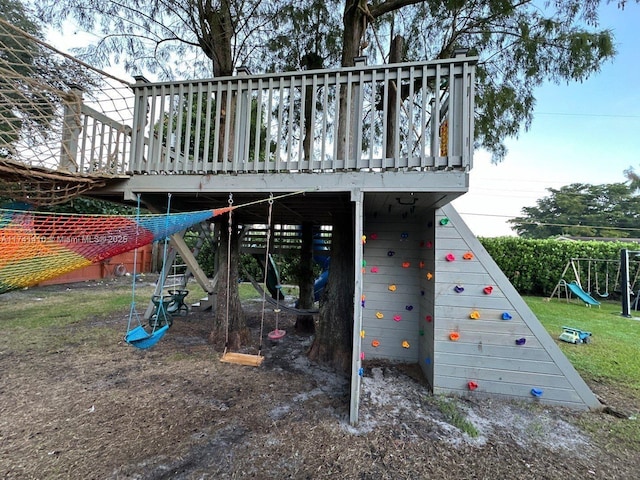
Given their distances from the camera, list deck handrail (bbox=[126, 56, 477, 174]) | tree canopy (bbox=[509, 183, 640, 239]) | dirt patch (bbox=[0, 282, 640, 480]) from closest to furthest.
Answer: dirt patch (bbox=[0, 282, 640, 480]) < deck handrail (bbox=[126, 56, 477, 174]) < tree canopy (bbox=[509, 183, 640, 239])

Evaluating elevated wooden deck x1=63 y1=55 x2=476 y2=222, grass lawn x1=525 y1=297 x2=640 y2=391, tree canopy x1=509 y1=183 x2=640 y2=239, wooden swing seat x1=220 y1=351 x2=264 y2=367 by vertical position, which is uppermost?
tree canopy x1=509 y1=183 x2=640 y2=239

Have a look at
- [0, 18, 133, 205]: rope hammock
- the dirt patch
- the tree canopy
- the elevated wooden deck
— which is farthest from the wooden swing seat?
the tree canopy

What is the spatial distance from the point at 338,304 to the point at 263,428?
5.66 ft

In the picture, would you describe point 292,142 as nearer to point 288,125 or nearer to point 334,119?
point 288,125

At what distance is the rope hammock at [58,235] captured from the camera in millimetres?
2455

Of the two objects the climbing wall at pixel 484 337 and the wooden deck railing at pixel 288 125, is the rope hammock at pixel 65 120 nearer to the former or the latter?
the wooden deck railing at pixel 288 125

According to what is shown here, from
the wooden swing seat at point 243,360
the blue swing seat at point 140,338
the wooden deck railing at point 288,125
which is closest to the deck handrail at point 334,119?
the wooden deck railing at point 288,125

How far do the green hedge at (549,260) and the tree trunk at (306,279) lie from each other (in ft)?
21.9

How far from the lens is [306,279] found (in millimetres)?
4949

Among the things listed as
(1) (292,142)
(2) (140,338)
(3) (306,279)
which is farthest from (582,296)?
(2) (140,338)

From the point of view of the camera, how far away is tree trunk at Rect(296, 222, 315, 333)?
4934 mm

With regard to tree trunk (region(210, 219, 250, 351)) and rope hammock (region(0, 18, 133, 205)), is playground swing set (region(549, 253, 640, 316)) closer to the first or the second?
tree trunk (region(210, 219, 250, 351))

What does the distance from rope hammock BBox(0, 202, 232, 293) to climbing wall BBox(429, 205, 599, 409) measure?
218 centimetres

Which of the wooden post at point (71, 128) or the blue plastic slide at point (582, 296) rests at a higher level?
the wooden post at point (71, 128)
